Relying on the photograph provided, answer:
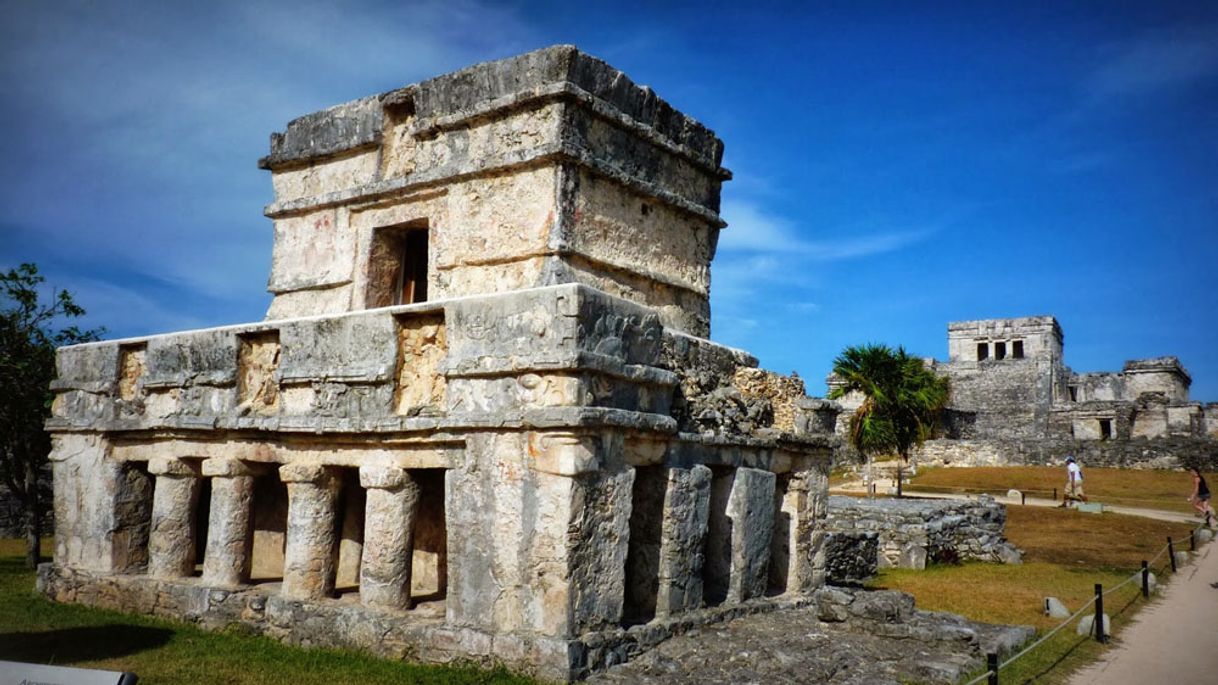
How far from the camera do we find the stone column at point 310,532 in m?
7.36

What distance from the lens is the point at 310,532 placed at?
740 centimetres

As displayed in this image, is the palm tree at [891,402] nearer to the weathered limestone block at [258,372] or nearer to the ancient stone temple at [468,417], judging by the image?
the ancient stone temple at [468,417]

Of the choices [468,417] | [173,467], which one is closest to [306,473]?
[173,467]

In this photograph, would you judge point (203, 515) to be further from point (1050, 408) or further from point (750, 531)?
point (1050, 408)

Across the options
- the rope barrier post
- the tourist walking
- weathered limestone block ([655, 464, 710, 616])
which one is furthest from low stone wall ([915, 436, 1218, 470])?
weathered limestone block ([655, 464, 710, 616])

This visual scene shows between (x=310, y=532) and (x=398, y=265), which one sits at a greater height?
(x=398, y=265)

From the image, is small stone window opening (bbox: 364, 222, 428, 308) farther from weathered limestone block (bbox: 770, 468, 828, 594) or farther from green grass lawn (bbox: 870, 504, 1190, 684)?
green grass lawn (bbox: 870, 504, 1190, 684)

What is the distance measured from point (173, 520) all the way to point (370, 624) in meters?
2.99

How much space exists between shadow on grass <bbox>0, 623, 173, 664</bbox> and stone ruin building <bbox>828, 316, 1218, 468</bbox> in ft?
115

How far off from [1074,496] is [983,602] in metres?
14.6

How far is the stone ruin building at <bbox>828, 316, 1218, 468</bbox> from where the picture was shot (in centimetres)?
3521

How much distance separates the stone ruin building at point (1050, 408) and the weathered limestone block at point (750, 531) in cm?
3187

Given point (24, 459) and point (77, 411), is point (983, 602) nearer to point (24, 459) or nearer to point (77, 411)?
point (77, 411)

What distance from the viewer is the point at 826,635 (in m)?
7.22
